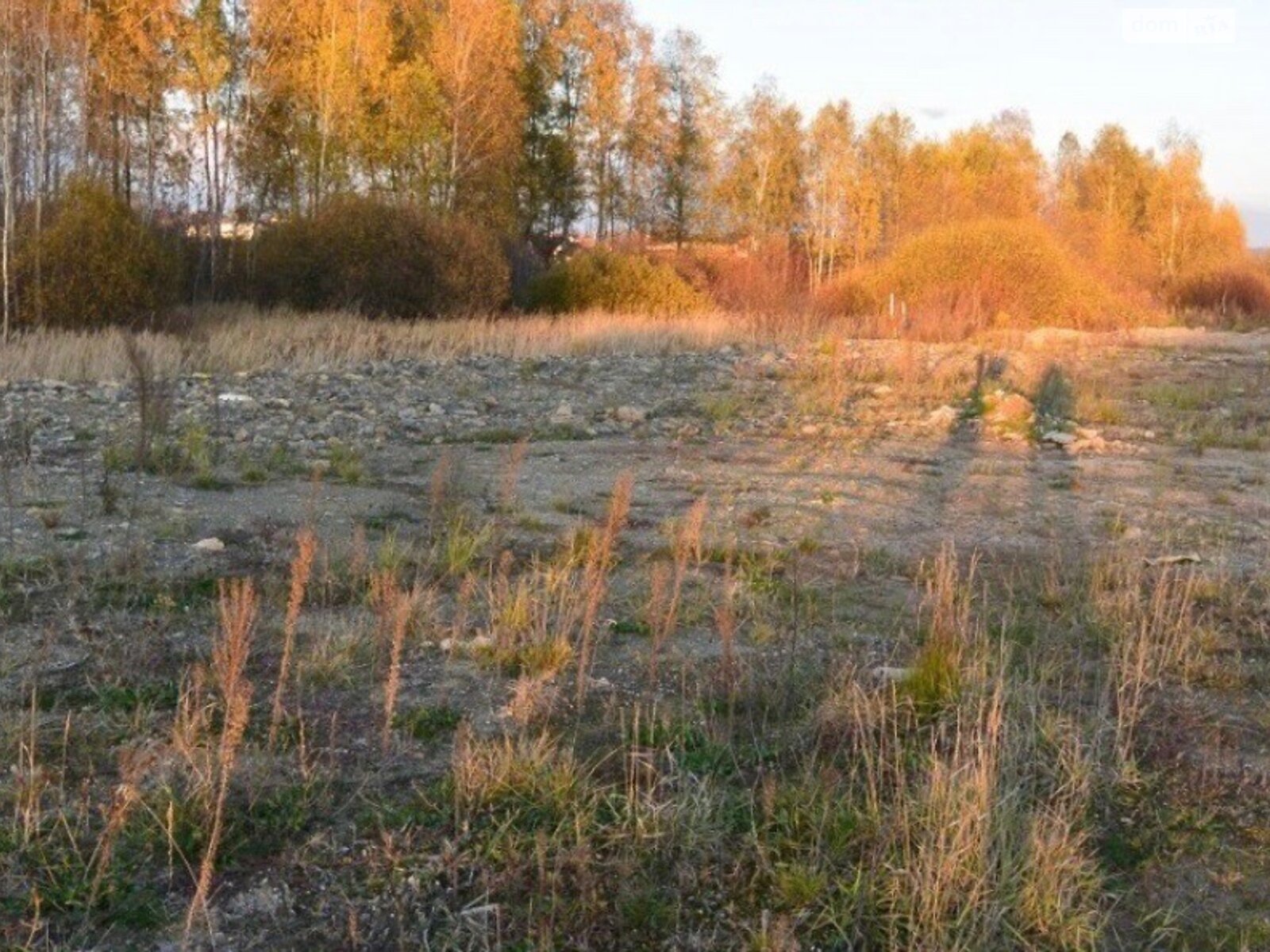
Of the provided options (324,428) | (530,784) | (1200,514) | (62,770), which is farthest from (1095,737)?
(324,428)

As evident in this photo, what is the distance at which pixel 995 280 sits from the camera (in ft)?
94.8

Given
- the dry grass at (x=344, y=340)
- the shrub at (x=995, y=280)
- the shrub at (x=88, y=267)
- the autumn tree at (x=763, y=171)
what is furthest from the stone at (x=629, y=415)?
the autumn tree at (x=763, y=171)

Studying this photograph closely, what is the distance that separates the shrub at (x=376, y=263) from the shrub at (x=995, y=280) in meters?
8.64

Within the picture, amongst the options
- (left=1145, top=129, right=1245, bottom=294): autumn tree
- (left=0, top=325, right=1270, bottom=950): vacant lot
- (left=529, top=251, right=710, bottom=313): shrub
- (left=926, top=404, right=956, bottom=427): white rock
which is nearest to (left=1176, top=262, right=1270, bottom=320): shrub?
(left=1145, top=129, right=1245, bottom=294): autumn tree

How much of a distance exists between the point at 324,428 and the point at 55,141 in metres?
16.0

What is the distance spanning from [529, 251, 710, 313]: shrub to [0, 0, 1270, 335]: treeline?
164 millimetres

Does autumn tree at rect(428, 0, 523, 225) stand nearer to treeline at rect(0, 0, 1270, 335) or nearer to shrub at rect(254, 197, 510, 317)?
treeline at rect(0, 0, 1270, 335)

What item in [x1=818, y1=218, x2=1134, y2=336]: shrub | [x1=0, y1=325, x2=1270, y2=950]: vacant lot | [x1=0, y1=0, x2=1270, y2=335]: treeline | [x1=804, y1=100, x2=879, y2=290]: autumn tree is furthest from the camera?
[x1=804, y1=100, x2=879, y2=290]: autumn tree

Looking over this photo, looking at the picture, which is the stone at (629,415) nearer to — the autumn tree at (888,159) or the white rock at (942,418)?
the white rock at (942,418)

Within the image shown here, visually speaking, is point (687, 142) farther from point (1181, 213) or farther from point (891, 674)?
point (891, 674)

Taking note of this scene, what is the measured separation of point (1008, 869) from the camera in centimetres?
337

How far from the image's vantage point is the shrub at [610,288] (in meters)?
27.2

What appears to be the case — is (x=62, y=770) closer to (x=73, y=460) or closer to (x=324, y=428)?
(x=73, y=460)

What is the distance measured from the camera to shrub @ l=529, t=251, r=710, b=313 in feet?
89.1
